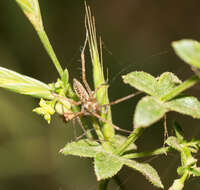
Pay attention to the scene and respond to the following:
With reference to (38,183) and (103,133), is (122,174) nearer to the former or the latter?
(38,183)

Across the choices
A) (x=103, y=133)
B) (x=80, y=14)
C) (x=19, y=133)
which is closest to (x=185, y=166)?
(x=103, y=133)

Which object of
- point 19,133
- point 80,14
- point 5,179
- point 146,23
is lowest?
point 5,179

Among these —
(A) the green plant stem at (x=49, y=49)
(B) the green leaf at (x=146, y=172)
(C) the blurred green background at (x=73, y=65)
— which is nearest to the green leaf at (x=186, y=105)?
(B) the green leaf at (x=146, y=172)

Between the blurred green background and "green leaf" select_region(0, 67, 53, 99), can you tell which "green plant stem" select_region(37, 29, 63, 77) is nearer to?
"green leaf" select_region(0, 67, 53, 99)

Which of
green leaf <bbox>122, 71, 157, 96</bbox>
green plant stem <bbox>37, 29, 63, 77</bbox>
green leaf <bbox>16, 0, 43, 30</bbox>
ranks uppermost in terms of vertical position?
green leaf <bbox>16, 0, 43, 30</bbox>

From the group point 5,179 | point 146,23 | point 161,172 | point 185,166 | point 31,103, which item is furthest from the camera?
point 146,23

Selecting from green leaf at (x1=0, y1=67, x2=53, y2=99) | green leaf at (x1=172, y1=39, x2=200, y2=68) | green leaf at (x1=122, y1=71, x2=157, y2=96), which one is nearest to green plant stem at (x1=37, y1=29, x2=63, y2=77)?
green leaf at (x1=0, y1=67, x2=53, y2=99)

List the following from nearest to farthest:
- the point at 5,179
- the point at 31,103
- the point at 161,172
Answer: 1. the point at 5,179
2. the point at 31,103
3. the point at 161,172
